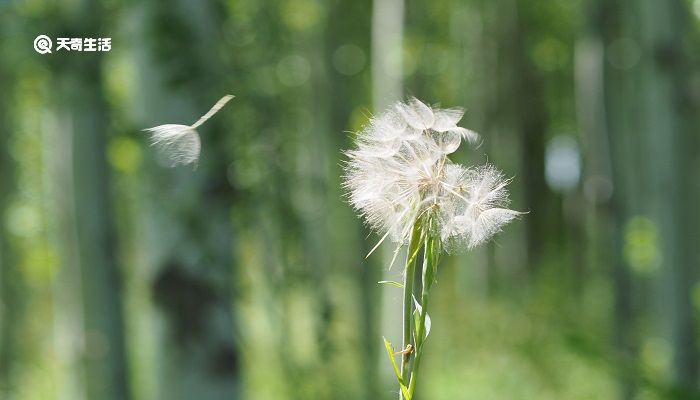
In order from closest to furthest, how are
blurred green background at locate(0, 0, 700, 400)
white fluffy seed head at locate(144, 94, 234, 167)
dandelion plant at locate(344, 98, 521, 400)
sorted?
white fluffy seed head at locate(144, 94, 234, 167), dandelion plant at locate(344, 98, 521, 400), blurred green background at locate(0, 0, 700, 400)

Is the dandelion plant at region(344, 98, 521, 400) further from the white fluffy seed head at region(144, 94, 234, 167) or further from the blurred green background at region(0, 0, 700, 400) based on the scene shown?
the white fluffy seed head at region(144, 94, 234, 167)

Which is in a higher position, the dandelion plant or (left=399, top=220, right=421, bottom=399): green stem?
the dandelion plant

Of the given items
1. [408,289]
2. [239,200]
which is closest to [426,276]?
[408,289]

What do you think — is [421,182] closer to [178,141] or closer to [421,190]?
[421,190]

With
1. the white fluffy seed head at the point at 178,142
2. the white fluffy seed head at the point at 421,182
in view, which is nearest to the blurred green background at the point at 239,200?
the white fluffy seed head at the point at 421,182

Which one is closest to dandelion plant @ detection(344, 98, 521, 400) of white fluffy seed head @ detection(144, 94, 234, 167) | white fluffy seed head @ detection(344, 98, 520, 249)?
white fluffy seed head @ detection(344, 98, 520, 249)

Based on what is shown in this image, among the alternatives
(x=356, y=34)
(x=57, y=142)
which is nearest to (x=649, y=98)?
(x=57, y=142)
